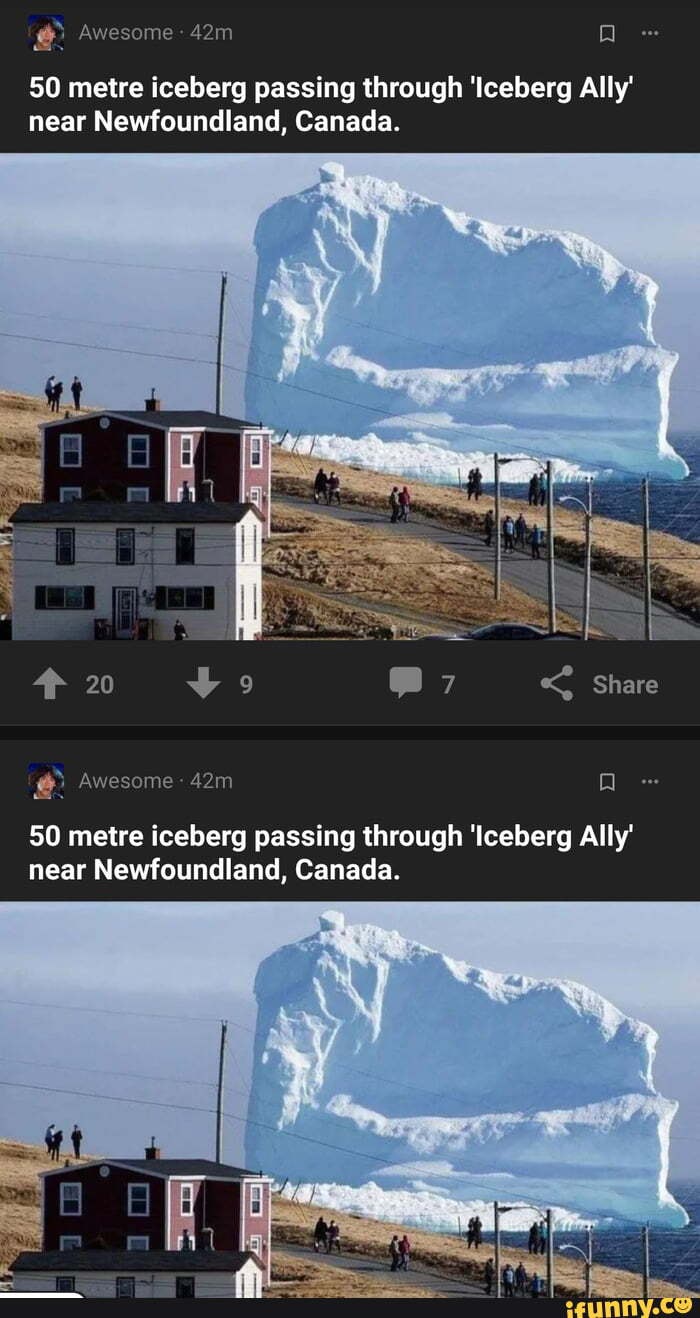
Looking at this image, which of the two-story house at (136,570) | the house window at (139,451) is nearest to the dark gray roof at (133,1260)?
the two-story house at (136,570)

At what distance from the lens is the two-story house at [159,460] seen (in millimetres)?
37125

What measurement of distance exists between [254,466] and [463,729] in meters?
12.5

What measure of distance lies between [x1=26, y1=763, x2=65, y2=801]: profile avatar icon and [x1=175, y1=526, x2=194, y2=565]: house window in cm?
1135

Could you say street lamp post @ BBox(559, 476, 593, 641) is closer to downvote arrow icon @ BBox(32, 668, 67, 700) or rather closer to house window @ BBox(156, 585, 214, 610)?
house window @ BBox(156, 585, 214, 610)

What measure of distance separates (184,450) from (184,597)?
301 cm

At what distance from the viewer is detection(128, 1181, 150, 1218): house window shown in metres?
33.7

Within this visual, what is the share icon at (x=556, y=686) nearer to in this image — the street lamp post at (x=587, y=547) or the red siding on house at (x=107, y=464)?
the street lamp post at (x=587, y=547)

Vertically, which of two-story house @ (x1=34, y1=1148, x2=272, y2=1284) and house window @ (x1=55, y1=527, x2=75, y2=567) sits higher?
house window @ (x1=55, y1=527, x2=75, y2=567)

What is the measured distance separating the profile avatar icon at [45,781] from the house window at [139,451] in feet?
43.7

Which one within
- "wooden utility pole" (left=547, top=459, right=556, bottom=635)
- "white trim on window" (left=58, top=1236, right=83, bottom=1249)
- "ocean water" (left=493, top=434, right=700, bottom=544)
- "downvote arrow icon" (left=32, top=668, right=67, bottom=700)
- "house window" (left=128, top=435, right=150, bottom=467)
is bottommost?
"white trim on window" (left=58, top=1236, right=83, bottom=1249)

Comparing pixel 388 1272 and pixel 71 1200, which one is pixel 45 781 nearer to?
pixel 71 1200

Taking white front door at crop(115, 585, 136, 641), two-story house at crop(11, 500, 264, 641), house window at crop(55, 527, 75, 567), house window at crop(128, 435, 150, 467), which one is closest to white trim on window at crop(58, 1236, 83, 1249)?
two-story house at crop(11, 500, 264, 641)

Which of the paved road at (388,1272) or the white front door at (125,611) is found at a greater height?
the white front door at (125,611)
